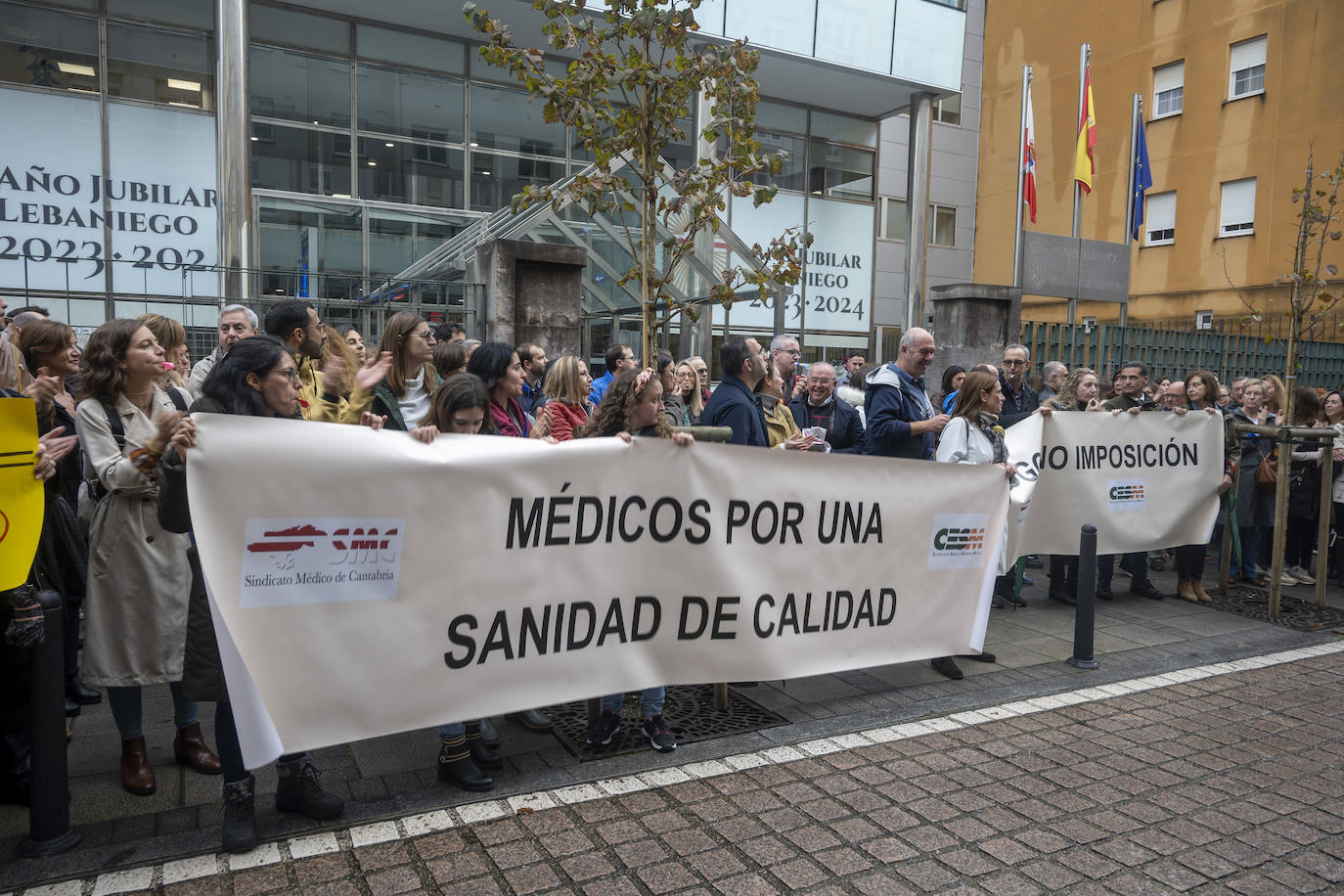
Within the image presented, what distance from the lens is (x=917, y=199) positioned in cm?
2036

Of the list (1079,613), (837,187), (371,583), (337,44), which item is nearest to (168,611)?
(371,583)

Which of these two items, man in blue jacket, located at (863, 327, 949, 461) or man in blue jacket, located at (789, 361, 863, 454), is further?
man in blue jacket, located at (789, 361, 863, 454)

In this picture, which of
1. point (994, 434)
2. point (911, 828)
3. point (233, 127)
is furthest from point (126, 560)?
point (233, 127)

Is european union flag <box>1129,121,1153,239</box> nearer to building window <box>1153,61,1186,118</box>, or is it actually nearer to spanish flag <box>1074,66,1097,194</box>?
spanish flag <box>1074,66,1097,194</box>

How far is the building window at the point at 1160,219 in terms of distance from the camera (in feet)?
85.0

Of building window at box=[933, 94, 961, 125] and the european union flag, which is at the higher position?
building window at box=[933, 94, 961, 125]

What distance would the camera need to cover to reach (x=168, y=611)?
13.0 feet

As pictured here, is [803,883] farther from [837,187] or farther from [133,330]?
[837,187]

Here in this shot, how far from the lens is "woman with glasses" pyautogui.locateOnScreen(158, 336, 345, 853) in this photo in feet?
11.1

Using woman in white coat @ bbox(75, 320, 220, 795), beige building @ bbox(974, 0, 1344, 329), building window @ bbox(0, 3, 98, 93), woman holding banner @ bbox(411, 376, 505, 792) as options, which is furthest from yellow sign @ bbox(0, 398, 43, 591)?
Result: beige building @ bbox(974, 0, 1344, 329)

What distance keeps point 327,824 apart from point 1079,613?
4718 millimetres

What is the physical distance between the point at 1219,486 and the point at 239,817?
8029 mm

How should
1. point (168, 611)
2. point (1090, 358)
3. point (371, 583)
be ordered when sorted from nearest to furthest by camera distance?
point (371, 583)
point (168, 611)
point (1090, 358)

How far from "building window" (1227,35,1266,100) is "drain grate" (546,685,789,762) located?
26003mm
